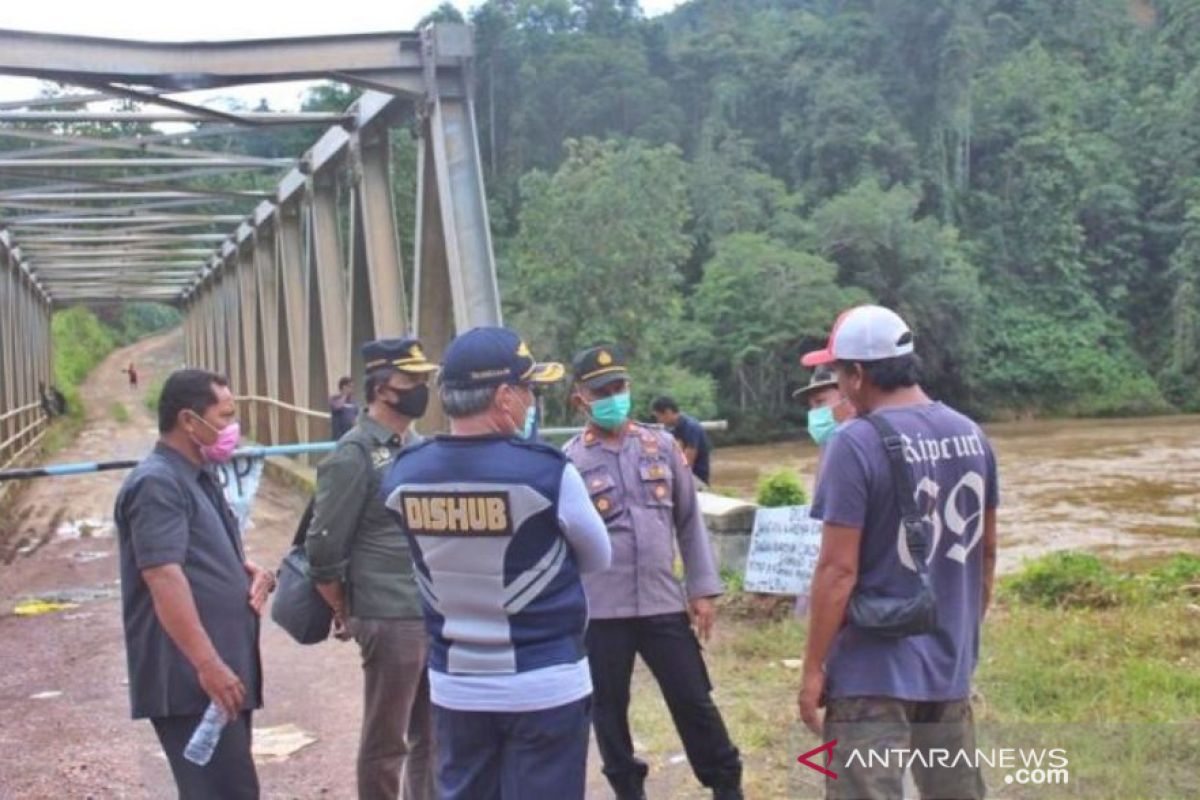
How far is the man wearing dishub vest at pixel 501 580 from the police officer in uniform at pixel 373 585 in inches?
29.3

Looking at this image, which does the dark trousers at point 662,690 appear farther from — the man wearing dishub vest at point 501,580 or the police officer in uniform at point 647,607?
the man wearing dishub vest at point 501,580

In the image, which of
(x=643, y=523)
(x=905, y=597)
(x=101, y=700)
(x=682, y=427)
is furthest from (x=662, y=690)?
(x=682, y=427)

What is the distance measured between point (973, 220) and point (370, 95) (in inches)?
1771

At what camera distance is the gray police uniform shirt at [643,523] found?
410cm

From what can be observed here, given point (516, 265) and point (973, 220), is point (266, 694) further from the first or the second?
point (973, 220)

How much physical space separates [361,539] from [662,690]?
115cm

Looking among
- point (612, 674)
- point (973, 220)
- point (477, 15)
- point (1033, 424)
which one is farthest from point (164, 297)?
point (612, 674)

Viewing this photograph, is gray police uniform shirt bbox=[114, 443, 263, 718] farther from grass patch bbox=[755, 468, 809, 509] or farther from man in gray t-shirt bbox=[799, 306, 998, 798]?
grass patch bbox=[755, 468, 809, 509]

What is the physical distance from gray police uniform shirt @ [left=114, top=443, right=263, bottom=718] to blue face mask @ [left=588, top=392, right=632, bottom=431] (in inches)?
55.3

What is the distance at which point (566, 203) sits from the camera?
3438 centimetres

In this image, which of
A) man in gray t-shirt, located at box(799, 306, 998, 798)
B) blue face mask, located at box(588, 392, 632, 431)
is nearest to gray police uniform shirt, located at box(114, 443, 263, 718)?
blue face mask, located at box(588, 392, 632, 431)

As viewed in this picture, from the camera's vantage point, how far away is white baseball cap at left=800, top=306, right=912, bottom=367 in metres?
2.83

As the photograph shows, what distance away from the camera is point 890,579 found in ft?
8.91

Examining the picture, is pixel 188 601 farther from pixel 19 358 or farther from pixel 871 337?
pixel 19 358
